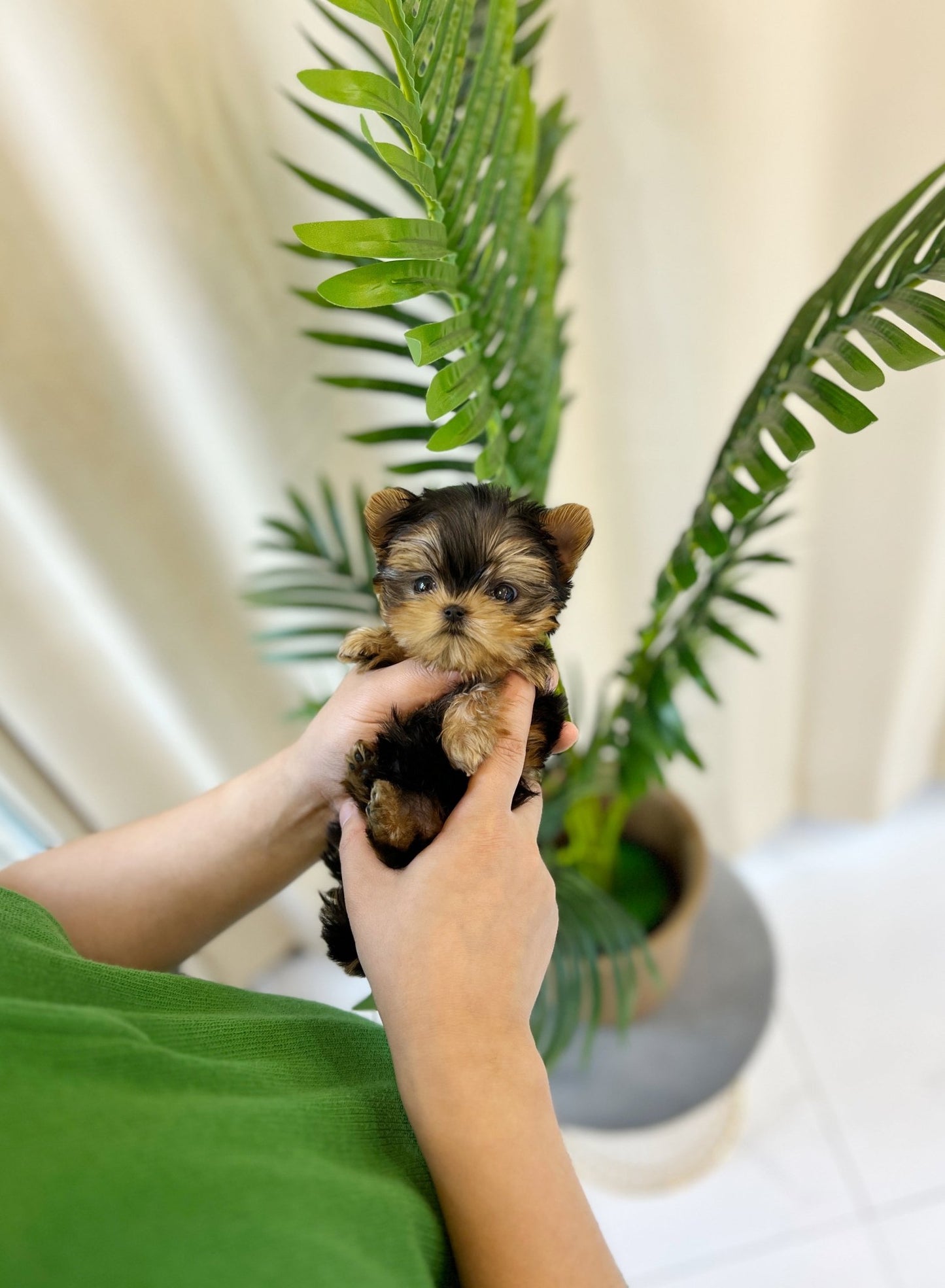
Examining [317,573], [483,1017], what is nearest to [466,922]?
[483,1017]

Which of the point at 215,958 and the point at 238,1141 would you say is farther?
the point at 215,958

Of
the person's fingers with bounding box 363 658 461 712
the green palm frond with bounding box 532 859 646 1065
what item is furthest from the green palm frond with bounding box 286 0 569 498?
the green palm frond with bounding box 532 859 646 1065

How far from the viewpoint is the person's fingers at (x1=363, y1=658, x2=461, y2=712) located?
0.82 metres

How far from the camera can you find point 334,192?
972mm

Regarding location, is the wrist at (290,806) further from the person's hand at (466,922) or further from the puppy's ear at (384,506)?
the puppy's ear at (384,506)

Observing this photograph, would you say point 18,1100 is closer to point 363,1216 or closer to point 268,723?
point 363,1216

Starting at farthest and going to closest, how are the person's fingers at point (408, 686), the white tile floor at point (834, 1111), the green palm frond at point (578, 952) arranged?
the white tile floor at point (834, 1111) → the green palm frond at point (578, 952) → the person's fingers at point (408, 686)

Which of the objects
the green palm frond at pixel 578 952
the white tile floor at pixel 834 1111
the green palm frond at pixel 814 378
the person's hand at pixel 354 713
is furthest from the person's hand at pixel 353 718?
the white tile floor at pixel 834 1111

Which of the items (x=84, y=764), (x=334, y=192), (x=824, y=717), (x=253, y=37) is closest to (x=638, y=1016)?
(x=824, y=717)

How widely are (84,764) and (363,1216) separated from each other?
1.14 metres

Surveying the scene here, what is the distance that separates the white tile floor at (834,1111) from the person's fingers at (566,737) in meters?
0.72

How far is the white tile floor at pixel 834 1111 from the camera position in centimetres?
167

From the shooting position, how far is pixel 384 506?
795mm

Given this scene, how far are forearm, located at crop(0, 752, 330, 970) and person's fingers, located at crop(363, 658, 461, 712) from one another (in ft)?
0.60
